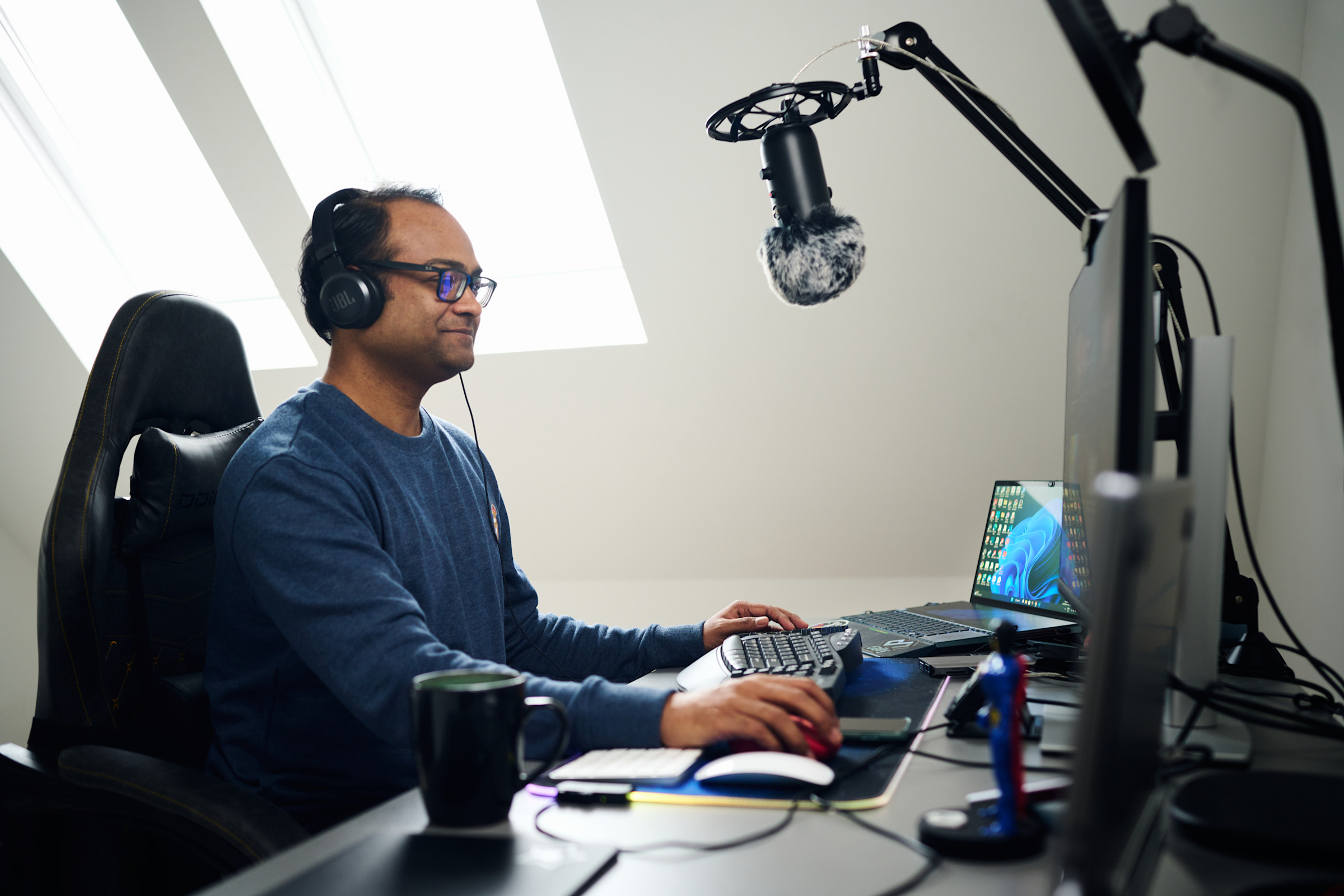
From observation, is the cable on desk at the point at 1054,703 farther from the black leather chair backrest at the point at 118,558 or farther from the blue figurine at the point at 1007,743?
the black leather chair backrest at the point at 118,558

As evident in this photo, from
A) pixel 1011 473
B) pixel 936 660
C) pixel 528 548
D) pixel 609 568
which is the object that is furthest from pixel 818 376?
pixel 936 660

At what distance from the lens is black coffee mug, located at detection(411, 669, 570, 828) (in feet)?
2.15

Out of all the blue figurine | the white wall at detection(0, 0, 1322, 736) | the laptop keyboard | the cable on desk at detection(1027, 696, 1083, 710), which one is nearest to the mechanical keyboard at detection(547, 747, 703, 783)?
the blue figurine

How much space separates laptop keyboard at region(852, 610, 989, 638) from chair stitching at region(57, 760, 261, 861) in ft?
3.10

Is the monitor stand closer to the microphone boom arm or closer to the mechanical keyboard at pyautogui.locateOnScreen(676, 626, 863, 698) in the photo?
the mechanical keyboard at pyautogui.locateOnScreen(676, 626, 863, 698)

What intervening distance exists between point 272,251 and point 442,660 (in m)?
2.47

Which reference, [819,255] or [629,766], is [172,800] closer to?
[629,766]

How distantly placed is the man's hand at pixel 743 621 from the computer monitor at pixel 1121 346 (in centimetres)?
55

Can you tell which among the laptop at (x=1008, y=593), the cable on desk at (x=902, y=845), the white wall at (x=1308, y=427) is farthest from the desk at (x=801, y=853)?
the white wall at (x=1308, y=427)

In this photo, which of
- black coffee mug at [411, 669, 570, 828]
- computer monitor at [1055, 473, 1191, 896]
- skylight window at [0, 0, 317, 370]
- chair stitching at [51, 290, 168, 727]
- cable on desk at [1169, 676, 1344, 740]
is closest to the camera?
computer monitor at [1055, 473, 1191, 896]

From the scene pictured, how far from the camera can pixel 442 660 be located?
0.87m

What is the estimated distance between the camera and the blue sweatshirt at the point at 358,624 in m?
0.88

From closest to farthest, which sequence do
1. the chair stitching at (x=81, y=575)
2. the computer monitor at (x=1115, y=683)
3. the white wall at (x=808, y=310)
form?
the computer monitor at (x=1115, y=683)
the chair stitching at (x=81, y=575)
the white wall at (x=808, y=310)

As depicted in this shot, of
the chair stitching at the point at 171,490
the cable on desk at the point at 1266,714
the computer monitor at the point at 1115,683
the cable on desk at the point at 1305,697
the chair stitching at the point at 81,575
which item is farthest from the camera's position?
the chair stitching at the point at 171,490
